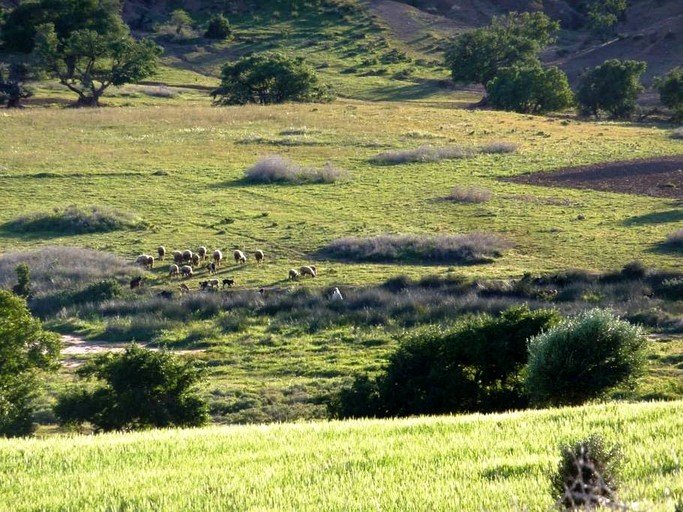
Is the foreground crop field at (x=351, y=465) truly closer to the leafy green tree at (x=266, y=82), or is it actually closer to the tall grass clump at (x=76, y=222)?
the tall grass clump at (x=76, y=222)

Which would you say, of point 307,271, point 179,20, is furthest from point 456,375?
point 179,20

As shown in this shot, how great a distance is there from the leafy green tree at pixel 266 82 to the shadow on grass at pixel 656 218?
46.2 meters

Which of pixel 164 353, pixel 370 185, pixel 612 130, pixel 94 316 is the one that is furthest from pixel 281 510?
pixel 612 130

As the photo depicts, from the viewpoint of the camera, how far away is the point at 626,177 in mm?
48906

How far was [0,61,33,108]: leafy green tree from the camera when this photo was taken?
77.6 metres

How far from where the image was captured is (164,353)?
19516mm

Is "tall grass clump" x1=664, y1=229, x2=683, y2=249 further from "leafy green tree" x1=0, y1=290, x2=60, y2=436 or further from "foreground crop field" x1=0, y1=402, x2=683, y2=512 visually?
"foreground crop field" x1=0, y1=402, x2=683, y2=512

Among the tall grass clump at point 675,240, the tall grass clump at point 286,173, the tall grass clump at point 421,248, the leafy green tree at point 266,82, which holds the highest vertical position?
the leafy green tree at point 266,82

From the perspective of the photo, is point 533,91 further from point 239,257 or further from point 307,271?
point 307,271

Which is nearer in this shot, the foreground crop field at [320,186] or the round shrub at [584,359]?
the round shrub at [584,359]

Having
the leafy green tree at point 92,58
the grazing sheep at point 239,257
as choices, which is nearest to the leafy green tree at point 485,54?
the leafy green tree at point 92,58

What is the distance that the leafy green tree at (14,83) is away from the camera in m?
77.6

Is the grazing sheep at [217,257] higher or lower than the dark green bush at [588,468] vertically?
lower

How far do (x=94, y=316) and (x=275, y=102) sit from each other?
2190 inches
